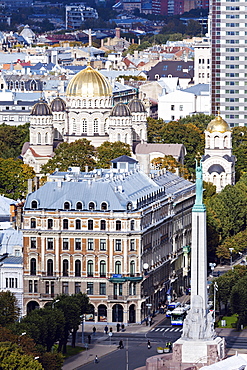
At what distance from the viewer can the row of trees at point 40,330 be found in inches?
4641

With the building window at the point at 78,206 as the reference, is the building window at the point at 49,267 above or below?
below

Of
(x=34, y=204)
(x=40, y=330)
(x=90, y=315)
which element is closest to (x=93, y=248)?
(x=90, y=315)

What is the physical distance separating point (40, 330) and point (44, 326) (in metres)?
0.72

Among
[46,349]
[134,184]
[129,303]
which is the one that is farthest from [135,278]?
[46,349]

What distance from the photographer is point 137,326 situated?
498 ft

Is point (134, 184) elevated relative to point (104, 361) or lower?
elevated

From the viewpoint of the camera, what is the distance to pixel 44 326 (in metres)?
132

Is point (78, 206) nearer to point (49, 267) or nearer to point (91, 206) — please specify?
point (91, 206)

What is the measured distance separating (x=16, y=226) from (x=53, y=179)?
6.07 metres

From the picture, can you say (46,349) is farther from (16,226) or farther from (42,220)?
(16,226)

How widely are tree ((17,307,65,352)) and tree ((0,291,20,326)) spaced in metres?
3.26

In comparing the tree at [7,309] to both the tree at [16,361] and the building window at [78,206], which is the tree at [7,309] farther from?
the tree at [16,361]

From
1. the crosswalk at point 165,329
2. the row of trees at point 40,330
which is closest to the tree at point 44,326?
the row of trees at point 40,330

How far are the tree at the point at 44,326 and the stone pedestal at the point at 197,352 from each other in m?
14.5
